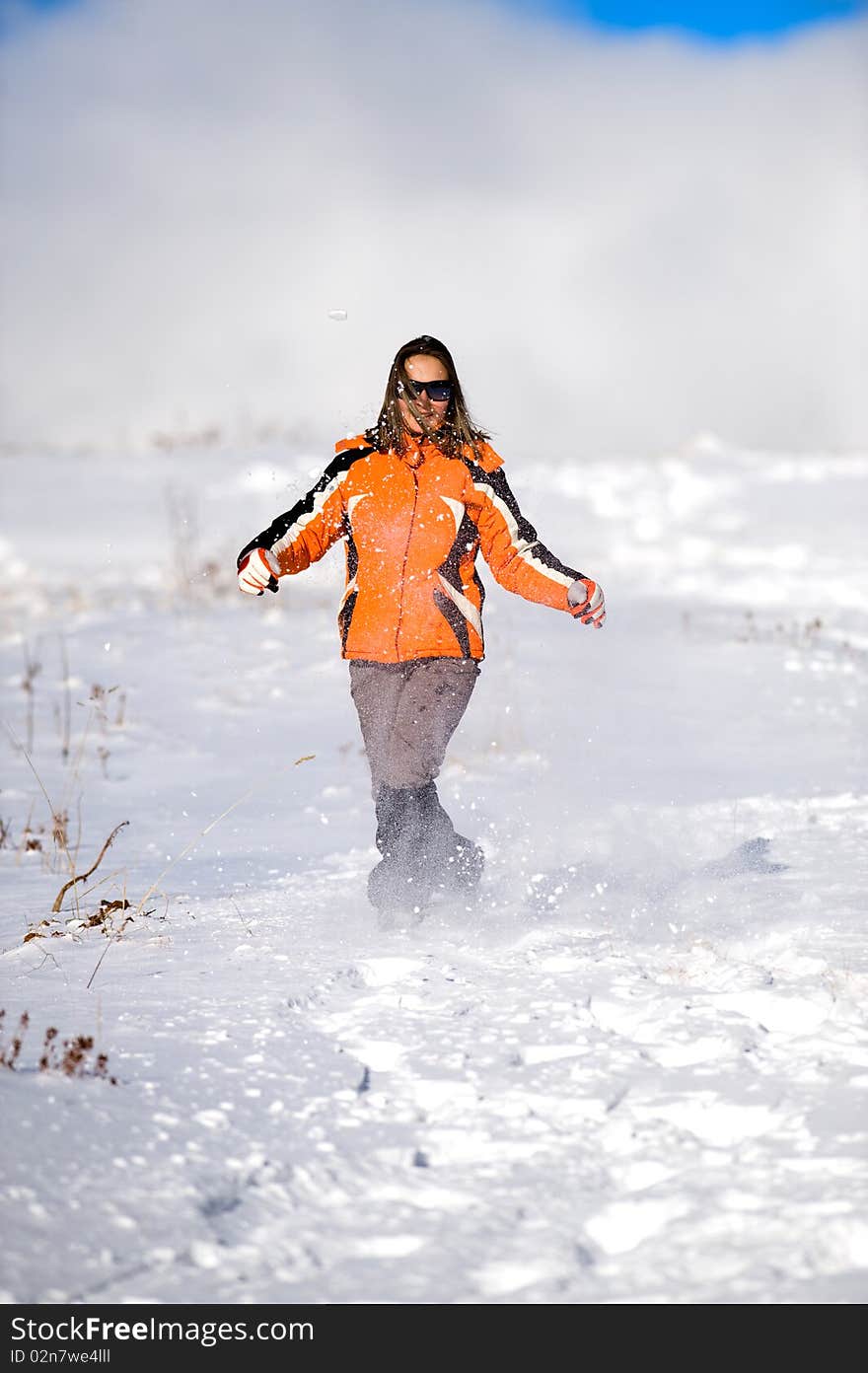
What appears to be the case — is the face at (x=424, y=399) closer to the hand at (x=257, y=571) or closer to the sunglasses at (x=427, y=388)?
the sunglasses at (x=427, y=388)

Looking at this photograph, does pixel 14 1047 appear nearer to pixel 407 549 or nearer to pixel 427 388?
pixel 407 549

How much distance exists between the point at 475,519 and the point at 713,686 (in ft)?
15.8

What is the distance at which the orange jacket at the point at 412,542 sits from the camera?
3686 mm

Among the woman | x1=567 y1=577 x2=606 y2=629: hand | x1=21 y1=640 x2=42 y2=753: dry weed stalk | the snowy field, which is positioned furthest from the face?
x1=21 y1=640 x2=42 y2=753: dry weed stalk

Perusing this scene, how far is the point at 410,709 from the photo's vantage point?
379 centimetres

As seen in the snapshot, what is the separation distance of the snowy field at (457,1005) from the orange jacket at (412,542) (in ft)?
0.83

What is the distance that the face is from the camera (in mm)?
3721

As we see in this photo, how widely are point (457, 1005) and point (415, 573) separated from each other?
143 cm

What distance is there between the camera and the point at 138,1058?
257 centimetres

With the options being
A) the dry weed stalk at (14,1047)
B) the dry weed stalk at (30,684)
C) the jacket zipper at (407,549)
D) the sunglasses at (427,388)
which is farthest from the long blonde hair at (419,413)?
the dry weed stalk at (30,684)

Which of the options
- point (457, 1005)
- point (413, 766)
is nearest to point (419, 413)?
point (413, 766)

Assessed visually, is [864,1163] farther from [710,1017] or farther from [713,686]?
[713,686]

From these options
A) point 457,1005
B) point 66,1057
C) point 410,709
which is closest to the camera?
point 66,1057
